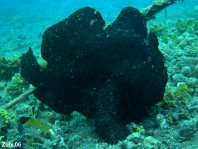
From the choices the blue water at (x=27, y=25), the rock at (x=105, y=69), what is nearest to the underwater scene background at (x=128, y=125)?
the rock at (x=105, y=69)

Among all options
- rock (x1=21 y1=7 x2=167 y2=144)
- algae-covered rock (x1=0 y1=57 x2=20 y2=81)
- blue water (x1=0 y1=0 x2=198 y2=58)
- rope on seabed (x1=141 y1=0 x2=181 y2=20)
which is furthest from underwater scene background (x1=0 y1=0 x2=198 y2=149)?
blue water (x1=0 y1=0 x2=198 y2=58)

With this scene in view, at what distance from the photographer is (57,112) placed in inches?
298

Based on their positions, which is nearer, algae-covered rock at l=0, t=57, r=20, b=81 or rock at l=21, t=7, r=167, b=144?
rock at l=21, t=7, r=167, b=144

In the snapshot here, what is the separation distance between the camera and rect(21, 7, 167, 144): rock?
644 cm

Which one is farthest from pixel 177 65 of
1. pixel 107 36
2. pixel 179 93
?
pixel 107 36

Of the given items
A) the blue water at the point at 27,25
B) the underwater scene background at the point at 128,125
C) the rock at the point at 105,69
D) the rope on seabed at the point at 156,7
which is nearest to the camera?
the underwater scene background at the point at 128,125

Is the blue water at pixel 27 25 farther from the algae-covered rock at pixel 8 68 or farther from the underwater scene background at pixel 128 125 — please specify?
the underwater scene background at pixel 128 125

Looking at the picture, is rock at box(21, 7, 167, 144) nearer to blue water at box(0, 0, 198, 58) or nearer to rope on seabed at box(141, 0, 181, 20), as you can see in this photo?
rope on seabed at box(141, 0, 181, 20)

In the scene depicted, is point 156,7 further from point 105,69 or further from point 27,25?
point 27,25

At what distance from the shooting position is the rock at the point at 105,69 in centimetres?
644

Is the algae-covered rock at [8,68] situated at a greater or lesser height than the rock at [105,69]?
greater

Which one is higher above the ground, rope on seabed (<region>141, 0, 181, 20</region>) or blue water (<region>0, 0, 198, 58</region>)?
blue water (<region>0, 0, 198, 58</region>)

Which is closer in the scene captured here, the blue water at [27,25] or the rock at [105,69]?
the rock at [105,69]

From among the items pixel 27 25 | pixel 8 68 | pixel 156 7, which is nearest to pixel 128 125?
pixel 156 7
